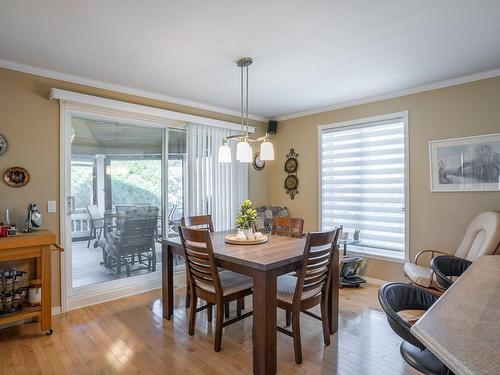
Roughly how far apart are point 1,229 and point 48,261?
1.50ft

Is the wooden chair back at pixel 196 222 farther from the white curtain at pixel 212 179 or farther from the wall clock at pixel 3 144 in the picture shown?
the wall clock at pixel 3 144

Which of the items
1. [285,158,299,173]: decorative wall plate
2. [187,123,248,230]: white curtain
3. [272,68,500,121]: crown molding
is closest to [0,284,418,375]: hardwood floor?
[187,123,248,230]: white curtain

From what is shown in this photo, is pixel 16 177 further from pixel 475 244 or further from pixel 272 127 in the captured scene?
pixel 475 244

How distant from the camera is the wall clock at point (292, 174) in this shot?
4887mm

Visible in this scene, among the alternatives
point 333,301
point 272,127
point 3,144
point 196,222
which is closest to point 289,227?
point 333,301

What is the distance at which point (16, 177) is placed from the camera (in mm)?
2863

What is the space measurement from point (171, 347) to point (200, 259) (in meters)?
0.77

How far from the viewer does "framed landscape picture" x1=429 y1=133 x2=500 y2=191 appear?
3.09m

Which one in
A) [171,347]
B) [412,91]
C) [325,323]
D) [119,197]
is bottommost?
[171,347]

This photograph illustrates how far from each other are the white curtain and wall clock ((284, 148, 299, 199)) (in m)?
0.75

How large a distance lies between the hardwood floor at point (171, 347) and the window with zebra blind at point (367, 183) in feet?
3.63

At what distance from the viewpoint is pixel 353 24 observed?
2193mm

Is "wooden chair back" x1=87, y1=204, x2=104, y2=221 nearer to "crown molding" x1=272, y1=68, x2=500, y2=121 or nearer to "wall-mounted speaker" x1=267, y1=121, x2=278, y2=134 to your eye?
"wall-mounted speaker" x1=267, y1=121, x2=278, y2=134

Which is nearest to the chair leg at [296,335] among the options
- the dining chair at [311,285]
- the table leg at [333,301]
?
the dining chair at [311,285]
